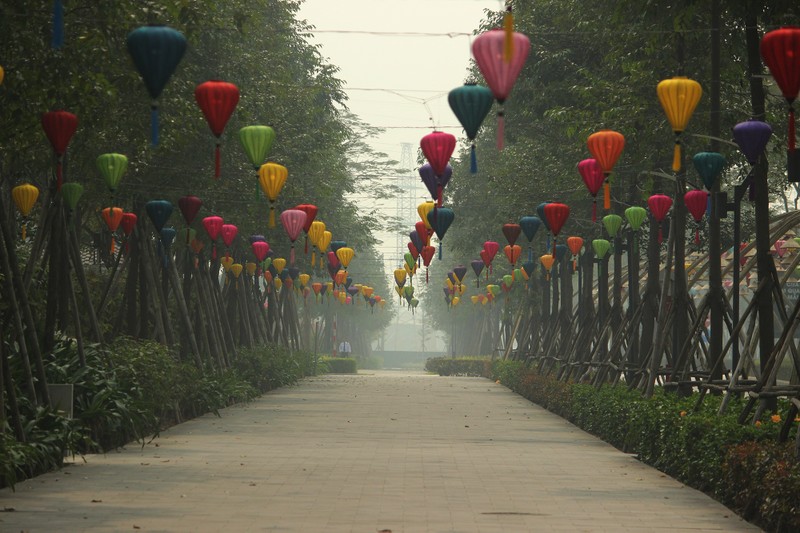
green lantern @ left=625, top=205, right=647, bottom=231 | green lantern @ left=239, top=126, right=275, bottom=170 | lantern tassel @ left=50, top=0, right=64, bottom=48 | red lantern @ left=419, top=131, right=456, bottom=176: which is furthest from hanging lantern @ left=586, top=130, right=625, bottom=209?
lantern tassel @ left=50, top=0, right=64, bottom=48

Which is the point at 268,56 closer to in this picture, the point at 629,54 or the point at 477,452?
the point at 629,54

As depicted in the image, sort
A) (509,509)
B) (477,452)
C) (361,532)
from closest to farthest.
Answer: (361,532)
(509,509)
(477,452)

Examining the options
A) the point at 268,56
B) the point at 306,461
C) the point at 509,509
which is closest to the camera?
the point at 509,509

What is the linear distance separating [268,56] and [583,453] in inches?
621

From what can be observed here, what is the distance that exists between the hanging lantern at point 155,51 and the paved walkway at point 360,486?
4195 mm

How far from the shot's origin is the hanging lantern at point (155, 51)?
1348 cm

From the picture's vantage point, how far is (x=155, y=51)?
1351 cm

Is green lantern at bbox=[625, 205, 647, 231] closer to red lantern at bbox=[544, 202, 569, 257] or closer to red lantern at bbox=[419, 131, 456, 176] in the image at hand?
red lantern at bbox=[544, 202, 569, 257]

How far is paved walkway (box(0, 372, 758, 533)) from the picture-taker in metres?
12.4

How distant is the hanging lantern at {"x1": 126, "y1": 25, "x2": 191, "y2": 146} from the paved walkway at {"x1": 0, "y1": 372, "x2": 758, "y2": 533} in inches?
165

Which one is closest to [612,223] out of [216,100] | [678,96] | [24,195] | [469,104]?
[678,96]

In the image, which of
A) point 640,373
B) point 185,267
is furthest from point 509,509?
point 185,267

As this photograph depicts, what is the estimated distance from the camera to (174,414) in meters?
26.1

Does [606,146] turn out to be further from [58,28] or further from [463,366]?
[463,366]
